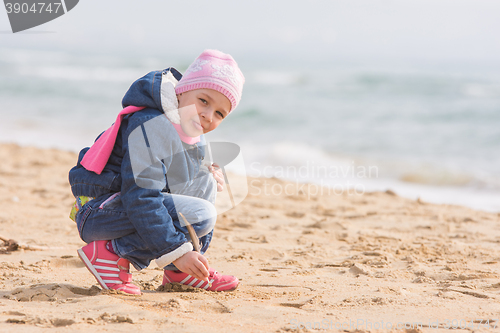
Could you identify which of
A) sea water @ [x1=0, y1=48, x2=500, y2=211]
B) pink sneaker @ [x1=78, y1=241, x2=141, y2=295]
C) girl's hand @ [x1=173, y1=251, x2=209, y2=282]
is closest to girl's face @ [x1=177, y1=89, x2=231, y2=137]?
girl's hand @ [x1=173, y1=251, x2=209, y2=282]

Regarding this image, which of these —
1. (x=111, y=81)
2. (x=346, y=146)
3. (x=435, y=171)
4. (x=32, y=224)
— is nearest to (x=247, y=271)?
(x=32, y=224)

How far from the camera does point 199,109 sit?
183cm

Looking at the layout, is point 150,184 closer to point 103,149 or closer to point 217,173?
point 103,149

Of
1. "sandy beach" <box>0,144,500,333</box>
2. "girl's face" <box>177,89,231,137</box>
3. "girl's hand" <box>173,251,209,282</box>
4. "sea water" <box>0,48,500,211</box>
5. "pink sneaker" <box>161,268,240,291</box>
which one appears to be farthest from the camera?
"sea water" <box>0,48,500,211</box>

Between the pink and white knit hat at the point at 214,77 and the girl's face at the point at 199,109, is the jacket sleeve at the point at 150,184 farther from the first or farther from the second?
the pink and white knit hat at the point at 214,77

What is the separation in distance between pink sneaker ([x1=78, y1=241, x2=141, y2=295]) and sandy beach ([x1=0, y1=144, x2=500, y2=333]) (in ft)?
0.30

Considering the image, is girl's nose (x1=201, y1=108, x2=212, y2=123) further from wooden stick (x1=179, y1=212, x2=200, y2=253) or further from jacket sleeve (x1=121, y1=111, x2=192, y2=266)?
wooden stick (x1=179, y1=212, x2=200, y2=253)

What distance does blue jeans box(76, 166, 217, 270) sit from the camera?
177cm

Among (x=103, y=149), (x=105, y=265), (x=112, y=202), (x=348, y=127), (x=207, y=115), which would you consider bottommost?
(x=105, y=265)

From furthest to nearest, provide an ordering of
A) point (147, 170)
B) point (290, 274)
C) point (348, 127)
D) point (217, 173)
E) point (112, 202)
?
point (348, 127)
point (290, 274)
point (217, 173)
point (112, 202)
point (147, 170)

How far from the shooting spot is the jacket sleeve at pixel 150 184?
5.47 feet

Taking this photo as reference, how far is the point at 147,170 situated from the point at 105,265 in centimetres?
49

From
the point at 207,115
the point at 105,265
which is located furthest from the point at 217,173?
the point at 105,265

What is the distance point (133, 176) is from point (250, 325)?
0.70m
